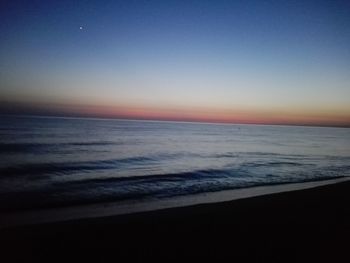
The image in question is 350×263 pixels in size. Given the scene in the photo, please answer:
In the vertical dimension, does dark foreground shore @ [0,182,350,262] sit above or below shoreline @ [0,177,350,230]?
above

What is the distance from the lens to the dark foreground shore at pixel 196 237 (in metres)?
5.11

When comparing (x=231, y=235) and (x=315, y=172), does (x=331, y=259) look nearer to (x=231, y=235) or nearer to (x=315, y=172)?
(x=231, y=235)

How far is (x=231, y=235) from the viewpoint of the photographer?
6051 millimetres

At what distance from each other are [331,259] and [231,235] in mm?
1749

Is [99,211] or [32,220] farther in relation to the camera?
[99,211]

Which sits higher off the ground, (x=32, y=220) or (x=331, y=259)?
(x=331, y=259)

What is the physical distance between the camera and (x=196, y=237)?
5.93m

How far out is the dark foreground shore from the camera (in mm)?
5113

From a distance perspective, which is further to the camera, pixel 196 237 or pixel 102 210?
pixel 102 210

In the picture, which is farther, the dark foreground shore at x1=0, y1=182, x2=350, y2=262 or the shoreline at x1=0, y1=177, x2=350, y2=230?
the shoreline at x1=0, y1=177, x2=350, y2=230

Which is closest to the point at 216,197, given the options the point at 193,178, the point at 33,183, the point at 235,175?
the point at 193,178

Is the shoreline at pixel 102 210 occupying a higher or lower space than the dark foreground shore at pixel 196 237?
lower

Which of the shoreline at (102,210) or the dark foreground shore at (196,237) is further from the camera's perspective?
the shoreline at (102,210)

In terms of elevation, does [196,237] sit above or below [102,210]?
above
